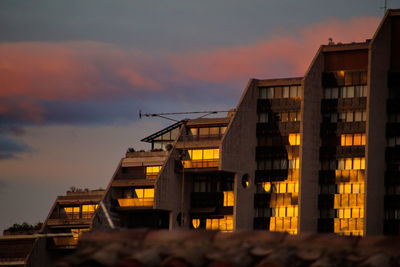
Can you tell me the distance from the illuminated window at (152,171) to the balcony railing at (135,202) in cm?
434

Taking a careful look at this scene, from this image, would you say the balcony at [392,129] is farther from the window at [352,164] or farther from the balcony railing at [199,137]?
the balcony railing at [199,137]

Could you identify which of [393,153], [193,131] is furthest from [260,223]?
[393,153]

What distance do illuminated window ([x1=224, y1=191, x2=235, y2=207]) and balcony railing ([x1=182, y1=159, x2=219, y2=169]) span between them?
455cm

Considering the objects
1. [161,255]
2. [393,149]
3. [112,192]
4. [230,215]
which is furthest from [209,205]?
[161,255]

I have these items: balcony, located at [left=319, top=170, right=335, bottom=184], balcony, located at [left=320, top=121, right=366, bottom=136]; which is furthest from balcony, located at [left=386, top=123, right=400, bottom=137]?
balcony, located at [left=319, top=170, right=335, bottom=184]

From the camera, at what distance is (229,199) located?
6073 inches

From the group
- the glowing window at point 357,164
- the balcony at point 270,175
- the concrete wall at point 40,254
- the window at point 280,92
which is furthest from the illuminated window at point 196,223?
Answer: the glowing window at point 357,164

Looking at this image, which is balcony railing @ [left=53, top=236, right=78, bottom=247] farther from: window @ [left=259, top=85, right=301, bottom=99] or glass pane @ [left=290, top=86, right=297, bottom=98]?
glass pane @ [left=290, top=86, right=297, bottom=98]

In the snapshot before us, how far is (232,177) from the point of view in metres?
155

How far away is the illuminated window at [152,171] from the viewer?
160 m

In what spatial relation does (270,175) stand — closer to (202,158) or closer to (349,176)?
(202,158)

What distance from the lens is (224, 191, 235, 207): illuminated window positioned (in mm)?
153625

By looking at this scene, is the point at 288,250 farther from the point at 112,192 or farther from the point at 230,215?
the point at 112,192

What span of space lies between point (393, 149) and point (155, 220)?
35.8 metres
